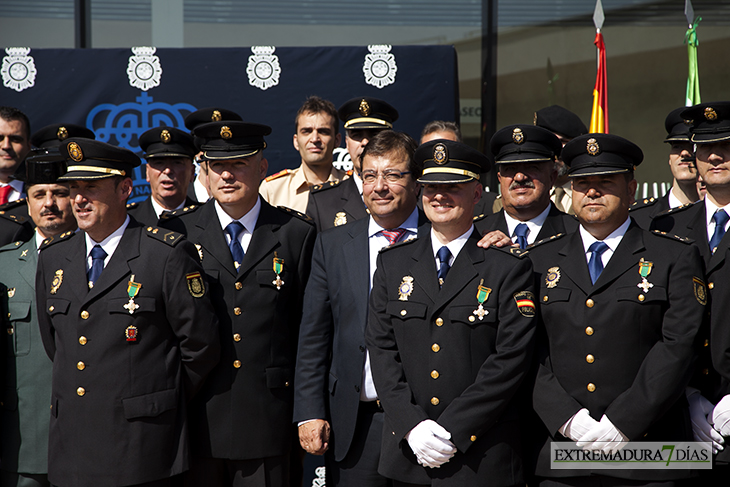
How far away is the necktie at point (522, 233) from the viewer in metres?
3.78

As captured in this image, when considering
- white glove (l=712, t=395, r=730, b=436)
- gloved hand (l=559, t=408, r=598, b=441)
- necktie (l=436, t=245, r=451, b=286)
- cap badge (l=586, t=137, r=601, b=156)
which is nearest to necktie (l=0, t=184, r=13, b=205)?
necktie (l=436, t=245, r=451, b=286)

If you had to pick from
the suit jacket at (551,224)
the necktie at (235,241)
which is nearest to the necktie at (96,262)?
the necktie at (235,241)

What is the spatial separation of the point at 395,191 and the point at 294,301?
0.78m

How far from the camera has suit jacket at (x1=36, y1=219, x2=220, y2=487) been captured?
125 inches

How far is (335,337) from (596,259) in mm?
1264

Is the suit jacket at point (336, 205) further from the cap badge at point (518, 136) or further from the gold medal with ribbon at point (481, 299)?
the gold medal with ribbon at point (481, 299)

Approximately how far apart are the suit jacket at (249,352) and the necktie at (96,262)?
0.45m

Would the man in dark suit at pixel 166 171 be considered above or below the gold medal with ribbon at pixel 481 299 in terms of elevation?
above

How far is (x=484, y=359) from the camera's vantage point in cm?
304

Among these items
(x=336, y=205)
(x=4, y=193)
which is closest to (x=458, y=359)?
(x=336, y=205)

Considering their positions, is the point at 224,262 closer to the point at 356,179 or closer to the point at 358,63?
the point at 356,179

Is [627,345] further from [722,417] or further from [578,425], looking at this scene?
[722,417]

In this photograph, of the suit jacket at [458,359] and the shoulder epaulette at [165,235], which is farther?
the shoulder epaulette at [165,235]

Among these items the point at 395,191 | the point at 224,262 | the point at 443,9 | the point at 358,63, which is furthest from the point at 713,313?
the point at 443,9
